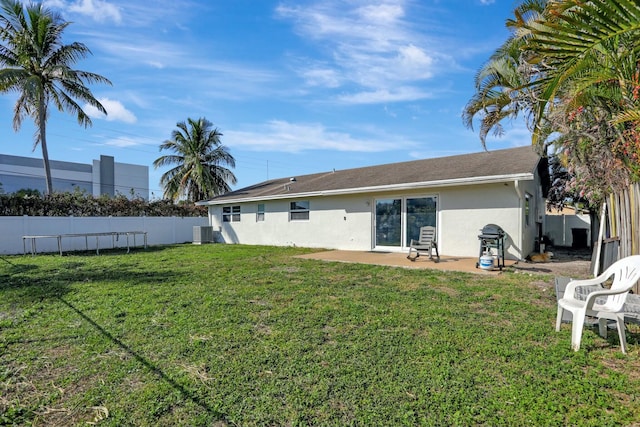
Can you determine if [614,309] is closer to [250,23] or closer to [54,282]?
[54,282]

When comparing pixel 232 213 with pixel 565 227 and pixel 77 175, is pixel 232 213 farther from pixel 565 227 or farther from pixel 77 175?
pixel 77 175

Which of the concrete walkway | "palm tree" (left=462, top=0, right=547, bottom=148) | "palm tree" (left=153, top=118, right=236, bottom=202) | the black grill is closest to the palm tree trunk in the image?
"palm tree" (left=153, top=118, right=236, bottom=202)

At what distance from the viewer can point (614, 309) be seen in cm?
357

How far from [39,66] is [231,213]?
1102 centimetres

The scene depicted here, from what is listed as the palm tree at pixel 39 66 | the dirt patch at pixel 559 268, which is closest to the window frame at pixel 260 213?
the palm tree at pixel 39 66

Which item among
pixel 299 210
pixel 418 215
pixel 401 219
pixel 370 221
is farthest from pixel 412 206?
pixel 299 210

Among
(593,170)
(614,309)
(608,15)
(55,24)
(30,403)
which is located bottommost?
(30,403)

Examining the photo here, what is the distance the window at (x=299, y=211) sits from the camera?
49.3 feet

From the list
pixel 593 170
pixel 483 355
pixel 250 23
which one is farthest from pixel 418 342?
pixel 250 23

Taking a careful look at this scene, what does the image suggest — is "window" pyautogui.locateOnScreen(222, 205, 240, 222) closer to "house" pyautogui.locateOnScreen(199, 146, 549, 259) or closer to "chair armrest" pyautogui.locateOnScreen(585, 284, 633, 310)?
"house" pyautogui.locateOnScreen(199, 146, 549, 259)

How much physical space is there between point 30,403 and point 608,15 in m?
5.20

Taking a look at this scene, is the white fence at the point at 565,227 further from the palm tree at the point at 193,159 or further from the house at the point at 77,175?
the house at the point at 77,175

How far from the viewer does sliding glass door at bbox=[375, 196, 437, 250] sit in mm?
11453

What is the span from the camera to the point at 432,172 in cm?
1203
